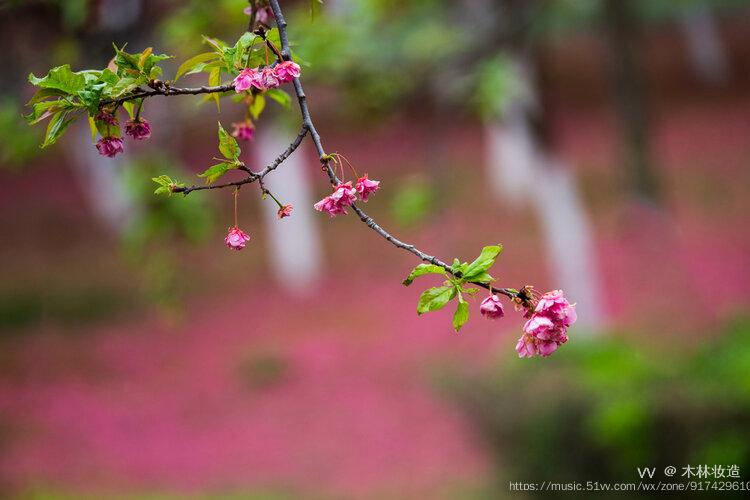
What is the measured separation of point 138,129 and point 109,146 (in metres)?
0.10

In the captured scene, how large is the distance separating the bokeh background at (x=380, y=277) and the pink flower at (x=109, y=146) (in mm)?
1579

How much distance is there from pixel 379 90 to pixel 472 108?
3.24 feet

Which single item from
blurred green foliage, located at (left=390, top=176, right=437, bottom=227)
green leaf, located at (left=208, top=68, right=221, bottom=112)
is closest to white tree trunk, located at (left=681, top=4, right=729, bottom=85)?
blurred green foliage, located at (left=390, top=176, right=437, bottom=227)

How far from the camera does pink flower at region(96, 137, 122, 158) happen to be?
5.77 feet

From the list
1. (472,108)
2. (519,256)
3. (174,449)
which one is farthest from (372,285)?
(472,108)

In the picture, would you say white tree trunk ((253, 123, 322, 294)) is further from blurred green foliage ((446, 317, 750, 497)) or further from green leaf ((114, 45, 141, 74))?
green leaf ((114, 45, 141, 74))

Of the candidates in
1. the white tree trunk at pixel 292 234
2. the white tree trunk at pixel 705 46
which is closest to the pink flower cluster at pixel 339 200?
the white tree trunk at pixel 292 234

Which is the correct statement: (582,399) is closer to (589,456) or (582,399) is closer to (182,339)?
(589,456)

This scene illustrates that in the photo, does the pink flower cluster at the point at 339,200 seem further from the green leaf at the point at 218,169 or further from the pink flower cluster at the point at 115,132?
the pink flower cluster at the point at 115,132

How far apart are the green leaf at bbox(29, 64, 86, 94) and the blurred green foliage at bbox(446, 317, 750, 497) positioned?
3996 mm

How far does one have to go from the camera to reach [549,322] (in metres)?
1.54

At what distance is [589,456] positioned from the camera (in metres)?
5.31

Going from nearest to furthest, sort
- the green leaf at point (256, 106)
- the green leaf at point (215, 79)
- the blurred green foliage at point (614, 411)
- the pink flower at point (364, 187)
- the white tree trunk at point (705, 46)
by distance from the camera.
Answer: the pink flower at point (364, 187) → the green leaf at point (215, 79) → the green leaf at point (256, 106) → the blurred green foliage at point (614, 411) → the white tree trunk at point (705, 46)

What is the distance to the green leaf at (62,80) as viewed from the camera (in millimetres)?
1650
